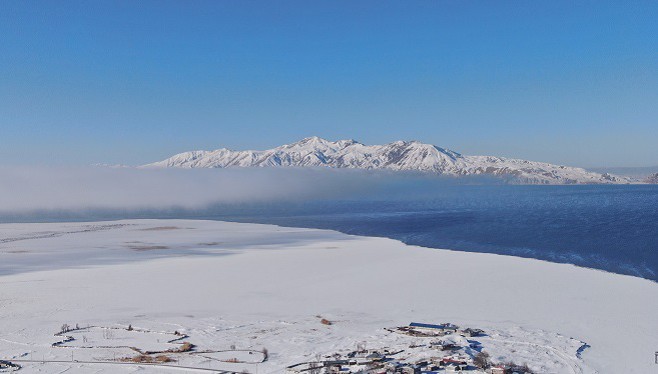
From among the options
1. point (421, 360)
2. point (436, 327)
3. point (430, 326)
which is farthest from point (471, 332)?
point (421, 360)

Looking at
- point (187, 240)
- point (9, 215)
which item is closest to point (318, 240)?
point (187, 240)

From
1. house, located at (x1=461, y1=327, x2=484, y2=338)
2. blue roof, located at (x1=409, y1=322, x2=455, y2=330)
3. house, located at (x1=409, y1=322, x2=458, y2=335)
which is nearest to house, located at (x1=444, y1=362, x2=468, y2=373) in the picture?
house, located at (x1=461, y1=327, x2=484, y2=338)

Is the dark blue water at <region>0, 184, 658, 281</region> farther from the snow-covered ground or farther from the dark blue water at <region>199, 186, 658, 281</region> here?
the snow-covered ground

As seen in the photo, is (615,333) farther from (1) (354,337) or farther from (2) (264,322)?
(2) (264,322)

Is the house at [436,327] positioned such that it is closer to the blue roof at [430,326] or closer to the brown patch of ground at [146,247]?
the blue roof at [430,326]

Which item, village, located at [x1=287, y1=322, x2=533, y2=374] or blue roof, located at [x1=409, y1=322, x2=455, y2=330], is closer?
village, located at [x1=287, y1=322, x2=533, y2=374]

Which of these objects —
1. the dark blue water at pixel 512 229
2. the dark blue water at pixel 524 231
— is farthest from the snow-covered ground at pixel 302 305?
the dark blue water at pixel 512 229
